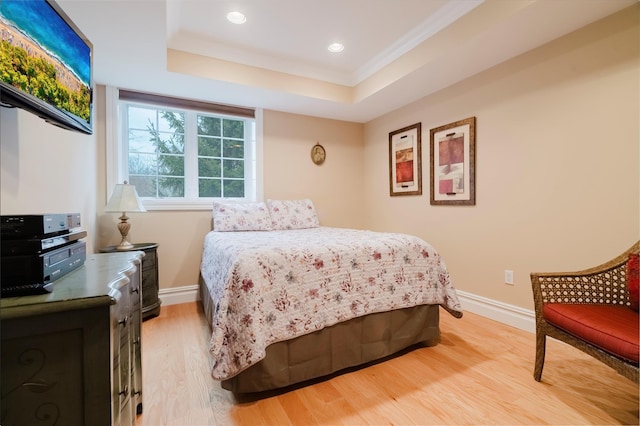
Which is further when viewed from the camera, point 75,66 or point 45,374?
point 75,66

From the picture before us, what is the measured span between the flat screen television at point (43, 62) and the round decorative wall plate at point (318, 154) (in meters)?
2.71

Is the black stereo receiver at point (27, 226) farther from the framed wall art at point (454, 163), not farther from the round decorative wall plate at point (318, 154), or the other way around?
the round decorative wall plate at point (318, 154)

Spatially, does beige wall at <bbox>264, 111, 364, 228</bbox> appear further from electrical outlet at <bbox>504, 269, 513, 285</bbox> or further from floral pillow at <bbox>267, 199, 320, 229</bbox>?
electrical outlet at <bbox>504, 269, 513, 285</bbox>

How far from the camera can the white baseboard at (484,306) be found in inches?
92.1

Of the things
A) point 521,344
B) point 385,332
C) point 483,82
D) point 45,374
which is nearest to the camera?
point 45,374

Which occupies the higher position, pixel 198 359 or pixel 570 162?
pixel 570 162

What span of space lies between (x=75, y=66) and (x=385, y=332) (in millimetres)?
2185

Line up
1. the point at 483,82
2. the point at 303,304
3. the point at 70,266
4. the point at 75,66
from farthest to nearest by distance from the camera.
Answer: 1. the point at 483,82
2. the point at 303,304
3. the point at 75,66
4. the point at 70,266

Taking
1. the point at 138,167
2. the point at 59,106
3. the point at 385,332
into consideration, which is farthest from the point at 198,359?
the point at 138,167

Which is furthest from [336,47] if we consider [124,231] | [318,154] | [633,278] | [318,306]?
[633,278]

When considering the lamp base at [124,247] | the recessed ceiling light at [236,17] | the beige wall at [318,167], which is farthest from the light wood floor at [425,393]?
the recessed ceiling light at [236,17]

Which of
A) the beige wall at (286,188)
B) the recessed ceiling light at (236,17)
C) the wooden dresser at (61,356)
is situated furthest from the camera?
the beige wall at (286,188)

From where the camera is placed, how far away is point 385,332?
1897 millimetres

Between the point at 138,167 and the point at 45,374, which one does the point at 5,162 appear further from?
the point at 138,167
